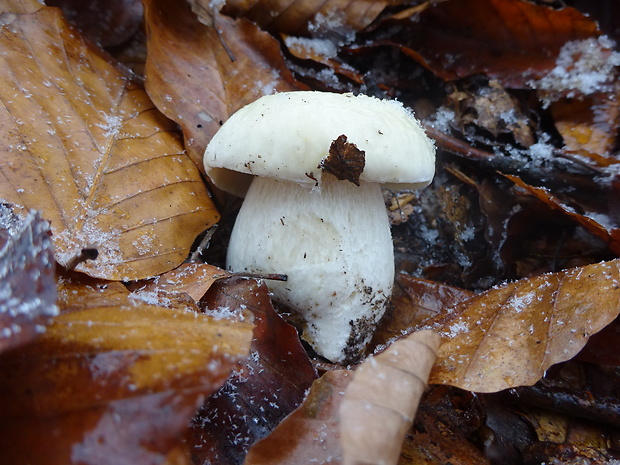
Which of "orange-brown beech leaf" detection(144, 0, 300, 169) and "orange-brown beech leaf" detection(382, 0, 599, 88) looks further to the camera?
"orange-brown beech leaf" detection(382, 0, 599, 88)

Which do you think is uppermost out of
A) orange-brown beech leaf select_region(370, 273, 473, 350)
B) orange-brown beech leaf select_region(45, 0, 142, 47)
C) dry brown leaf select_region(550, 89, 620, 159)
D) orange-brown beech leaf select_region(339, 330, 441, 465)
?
orange-brown beech leaf select_region(45, 0, 142, 47)

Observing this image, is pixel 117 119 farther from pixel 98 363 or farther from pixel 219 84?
pixel 98 363

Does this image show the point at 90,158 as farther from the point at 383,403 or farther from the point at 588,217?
the point at 588,217

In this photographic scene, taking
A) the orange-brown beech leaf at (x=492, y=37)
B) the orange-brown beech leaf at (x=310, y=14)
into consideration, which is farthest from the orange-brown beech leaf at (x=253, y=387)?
the orange-brown beech leaf at (x=492, y=37)

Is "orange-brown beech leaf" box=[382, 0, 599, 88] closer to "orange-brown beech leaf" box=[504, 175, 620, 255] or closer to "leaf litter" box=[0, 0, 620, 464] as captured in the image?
"leaf litter" box=[0, 0, 620, 464]

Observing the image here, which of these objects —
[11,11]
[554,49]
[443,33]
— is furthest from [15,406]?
[554,49]

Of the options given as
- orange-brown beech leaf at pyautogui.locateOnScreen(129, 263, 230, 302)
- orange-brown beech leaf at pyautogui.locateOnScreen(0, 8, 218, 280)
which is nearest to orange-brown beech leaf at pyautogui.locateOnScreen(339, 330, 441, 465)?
orange-brown beech leaf at pyautogui.locateOnScreen(129, 263, 230, 302)
